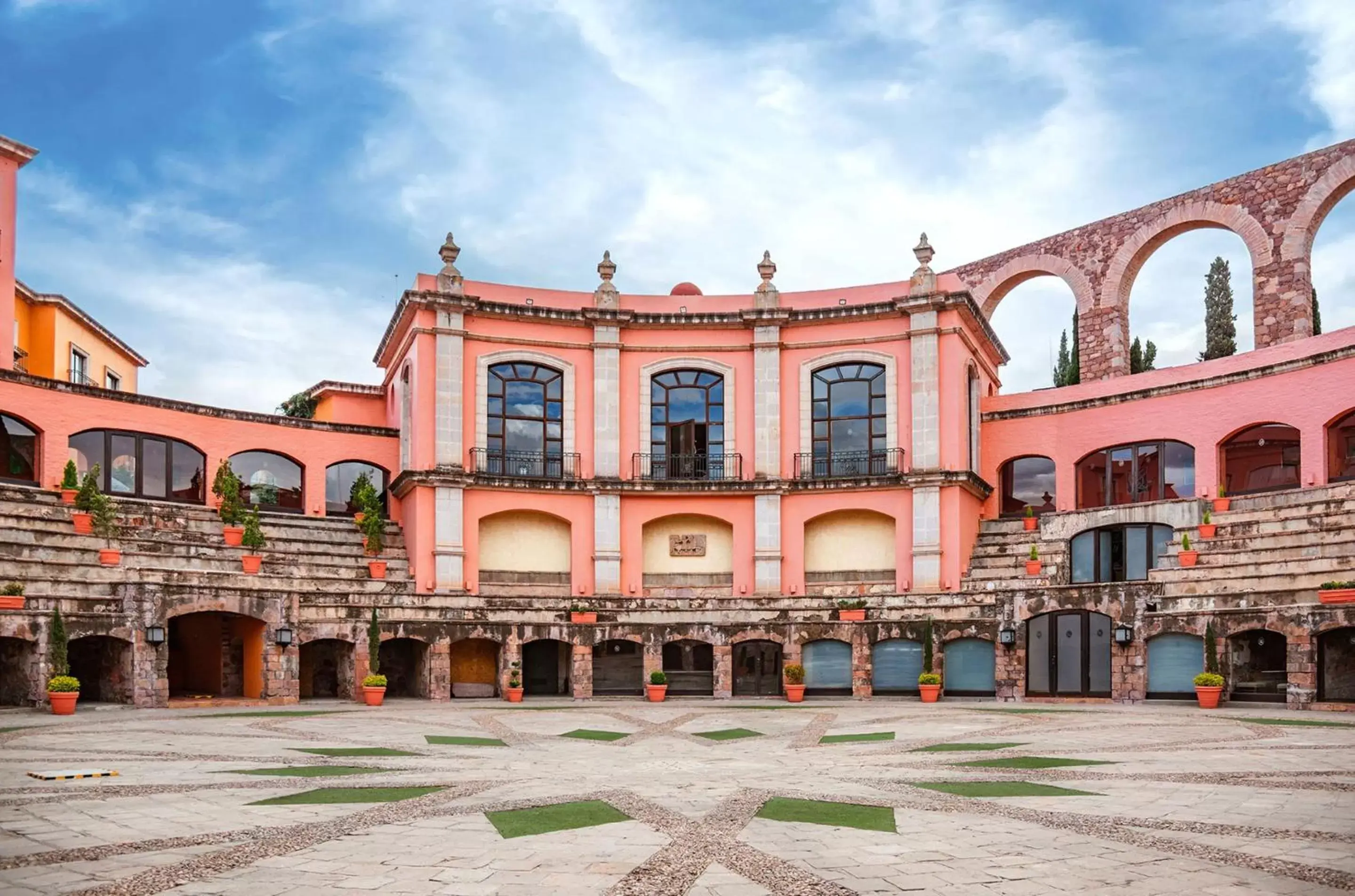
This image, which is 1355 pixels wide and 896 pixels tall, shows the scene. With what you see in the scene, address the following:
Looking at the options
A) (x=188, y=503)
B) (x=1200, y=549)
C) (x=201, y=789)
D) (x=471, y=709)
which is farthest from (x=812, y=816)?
(x=188, y=503)

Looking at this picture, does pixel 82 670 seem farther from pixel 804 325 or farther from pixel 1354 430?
pixel 1354 430

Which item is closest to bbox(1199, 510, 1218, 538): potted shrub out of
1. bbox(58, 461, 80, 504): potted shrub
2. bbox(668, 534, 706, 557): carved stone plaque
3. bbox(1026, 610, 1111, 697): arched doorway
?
bbox(1026, 610, 1111, 697): arched doorway

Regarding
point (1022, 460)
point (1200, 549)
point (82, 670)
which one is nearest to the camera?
point (82, 670)

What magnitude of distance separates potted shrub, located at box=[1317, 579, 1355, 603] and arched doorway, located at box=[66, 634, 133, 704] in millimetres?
25822

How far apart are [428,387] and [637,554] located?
27.8ft

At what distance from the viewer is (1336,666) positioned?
82.1ft

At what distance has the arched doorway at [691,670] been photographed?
33219mm

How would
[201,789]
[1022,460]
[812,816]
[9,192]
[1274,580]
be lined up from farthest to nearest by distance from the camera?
[1022,460]
[9,192]
[1274,580]
[201,789]
[812,816]

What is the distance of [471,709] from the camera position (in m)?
28.0

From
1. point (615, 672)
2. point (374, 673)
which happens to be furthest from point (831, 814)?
point (615, 672)

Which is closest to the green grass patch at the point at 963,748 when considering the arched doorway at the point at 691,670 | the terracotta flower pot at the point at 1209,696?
the terracotta flower pot at the point at 1209,696

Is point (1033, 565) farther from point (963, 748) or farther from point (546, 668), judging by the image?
point (963, 748)

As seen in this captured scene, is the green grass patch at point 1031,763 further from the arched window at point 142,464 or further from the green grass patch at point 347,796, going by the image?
the arched window at point 142,464

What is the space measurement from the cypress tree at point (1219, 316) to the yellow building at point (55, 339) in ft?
128
